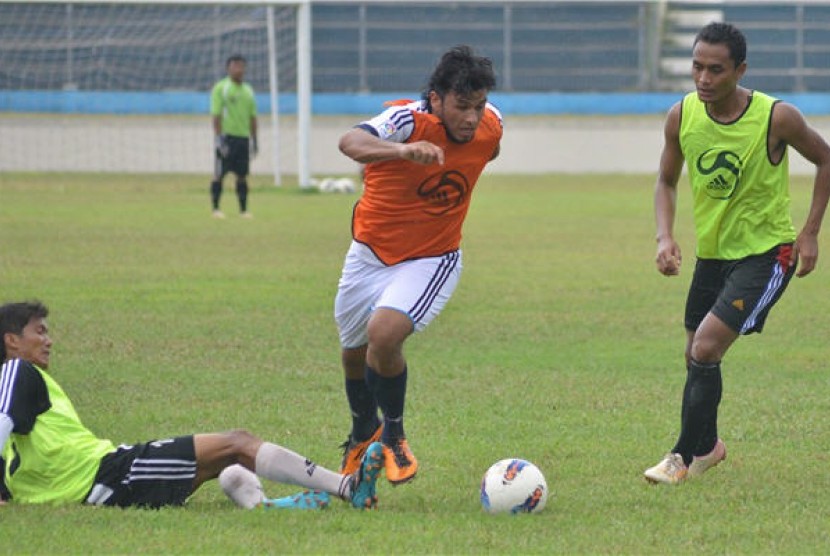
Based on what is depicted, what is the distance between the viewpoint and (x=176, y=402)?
8.47m

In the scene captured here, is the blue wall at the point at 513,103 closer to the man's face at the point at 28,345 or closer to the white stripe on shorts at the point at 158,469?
the man's face at the point at 28,345

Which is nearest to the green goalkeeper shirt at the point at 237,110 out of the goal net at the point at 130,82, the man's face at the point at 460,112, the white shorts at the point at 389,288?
the goal net at the point at 130,82

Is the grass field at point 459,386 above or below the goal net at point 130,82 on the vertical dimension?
below

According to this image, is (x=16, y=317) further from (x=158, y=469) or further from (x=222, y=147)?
(x=222, y=147)

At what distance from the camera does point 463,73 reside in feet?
21.1

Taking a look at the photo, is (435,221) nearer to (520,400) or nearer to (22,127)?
(520,400)

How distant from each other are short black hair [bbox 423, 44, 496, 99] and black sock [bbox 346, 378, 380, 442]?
1.46 metres

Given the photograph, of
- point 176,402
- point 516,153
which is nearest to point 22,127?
point 516,153

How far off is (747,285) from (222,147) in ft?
55.5

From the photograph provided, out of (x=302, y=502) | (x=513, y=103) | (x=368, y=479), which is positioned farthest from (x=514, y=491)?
(x=513, y=103)

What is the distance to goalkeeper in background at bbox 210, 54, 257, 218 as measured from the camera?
22.5 metres

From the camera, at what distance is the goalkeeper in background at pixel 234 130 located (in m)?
22.5

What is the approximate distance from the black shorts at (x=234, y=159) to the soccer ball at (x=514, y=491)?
55.8 ft

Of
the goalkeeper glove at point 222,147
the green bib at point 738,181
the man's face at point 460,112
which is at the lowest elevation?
the goalkeeper glove at point 222,147
